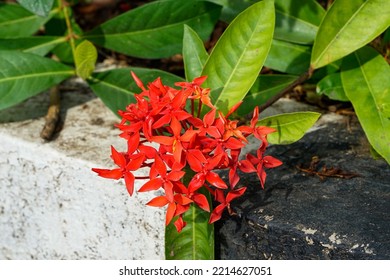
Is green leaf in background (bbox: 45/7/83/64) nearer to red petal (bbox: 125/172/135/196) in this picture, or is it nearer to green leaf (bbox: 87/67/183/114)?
green leaf (bbox: 87/67/183/114)

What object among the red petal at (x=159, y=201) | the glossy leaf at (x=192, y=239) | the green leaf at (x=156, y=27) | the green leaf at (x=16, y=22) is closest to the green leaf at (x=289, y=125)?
the glossy leaf at (x=192, y=239)

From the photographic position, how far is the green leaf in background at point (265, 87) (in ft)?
6.49

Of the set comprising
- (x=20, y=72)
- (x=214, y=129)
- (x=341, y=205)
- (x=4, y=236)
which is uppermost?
(x=20, y=72)

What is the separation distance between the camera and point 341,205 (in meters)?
1.69

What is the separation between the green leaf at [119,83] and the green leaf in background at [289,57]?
294 mm

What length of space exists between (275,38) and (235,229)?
0.59m

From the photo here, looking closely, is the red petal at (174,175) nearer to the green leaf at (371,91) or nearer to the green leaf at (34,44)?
the green leaf at (371,91)

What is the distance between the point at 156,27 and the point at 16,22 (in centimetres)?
46

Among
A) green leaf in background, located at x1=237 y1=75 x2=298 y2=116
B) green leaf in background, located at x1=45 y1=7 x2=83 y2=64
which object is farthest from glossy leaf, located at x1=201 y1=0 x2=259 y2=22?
green leaf in background, located at x1=45 y1=7 x2=83 y2=64

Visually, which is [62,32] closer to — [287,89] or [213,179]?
[287,89]

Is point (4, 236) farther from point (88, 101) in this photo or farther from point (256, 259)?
point (256, 259)

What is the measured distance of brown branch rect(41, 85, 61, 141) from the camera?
2.11m

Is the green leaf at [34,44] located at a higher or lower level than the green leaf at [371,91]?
higher

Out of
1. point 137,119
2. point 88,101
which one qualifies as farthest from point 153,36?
point 137,119
